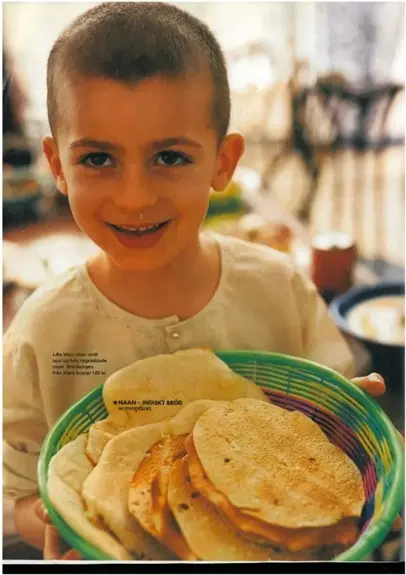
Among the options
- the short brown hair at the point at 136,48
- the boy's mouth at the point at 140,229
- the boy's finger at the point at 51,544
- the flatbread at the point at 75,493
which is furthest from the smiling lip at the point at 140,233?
the boy's finger at the point at 51,544

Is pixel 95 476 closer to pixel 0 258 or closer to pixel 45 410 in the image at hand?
pixel 45 410

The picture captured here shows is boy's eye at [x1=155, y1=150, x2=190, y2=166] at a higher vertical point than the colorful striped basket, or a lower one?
higher

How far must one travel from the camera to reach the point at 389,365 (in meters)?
0.76

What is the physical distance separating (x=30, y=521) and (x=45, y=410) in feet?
0.43

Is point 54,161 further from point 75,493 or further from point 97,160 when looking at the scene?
point 75,493

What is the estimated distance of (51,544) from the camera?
689 millimetres

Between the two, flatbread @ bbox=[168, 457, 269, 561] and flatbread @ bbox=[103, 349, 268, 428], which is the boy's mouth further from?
flatbread @ bbox=[168, 457, 269, 561]

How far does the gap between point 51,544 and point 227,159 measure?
50cm

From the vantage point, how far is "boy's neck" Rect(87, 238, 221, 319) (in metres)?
0.74

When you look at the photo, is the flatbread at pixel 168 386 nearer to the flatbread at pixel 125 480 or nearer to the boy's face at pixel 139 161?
the flatbread at pixel 125 480


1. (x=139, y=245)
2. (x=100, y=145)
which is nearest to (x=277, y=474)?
(x=139, y=245)

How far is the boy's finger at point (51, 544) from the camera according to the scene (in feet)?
2.23

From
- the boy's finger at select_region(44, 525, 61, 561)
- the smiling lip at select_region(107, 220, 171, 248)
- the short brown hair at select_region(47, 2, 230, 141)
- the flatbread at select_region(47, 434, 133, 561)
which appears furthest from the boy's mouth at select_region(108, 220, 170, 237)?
the boy's finger at select_region(44, 525, 61, 561)

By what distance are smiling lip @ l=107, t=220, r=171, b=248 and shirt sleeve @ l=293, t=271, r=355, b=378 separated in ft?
0.65
